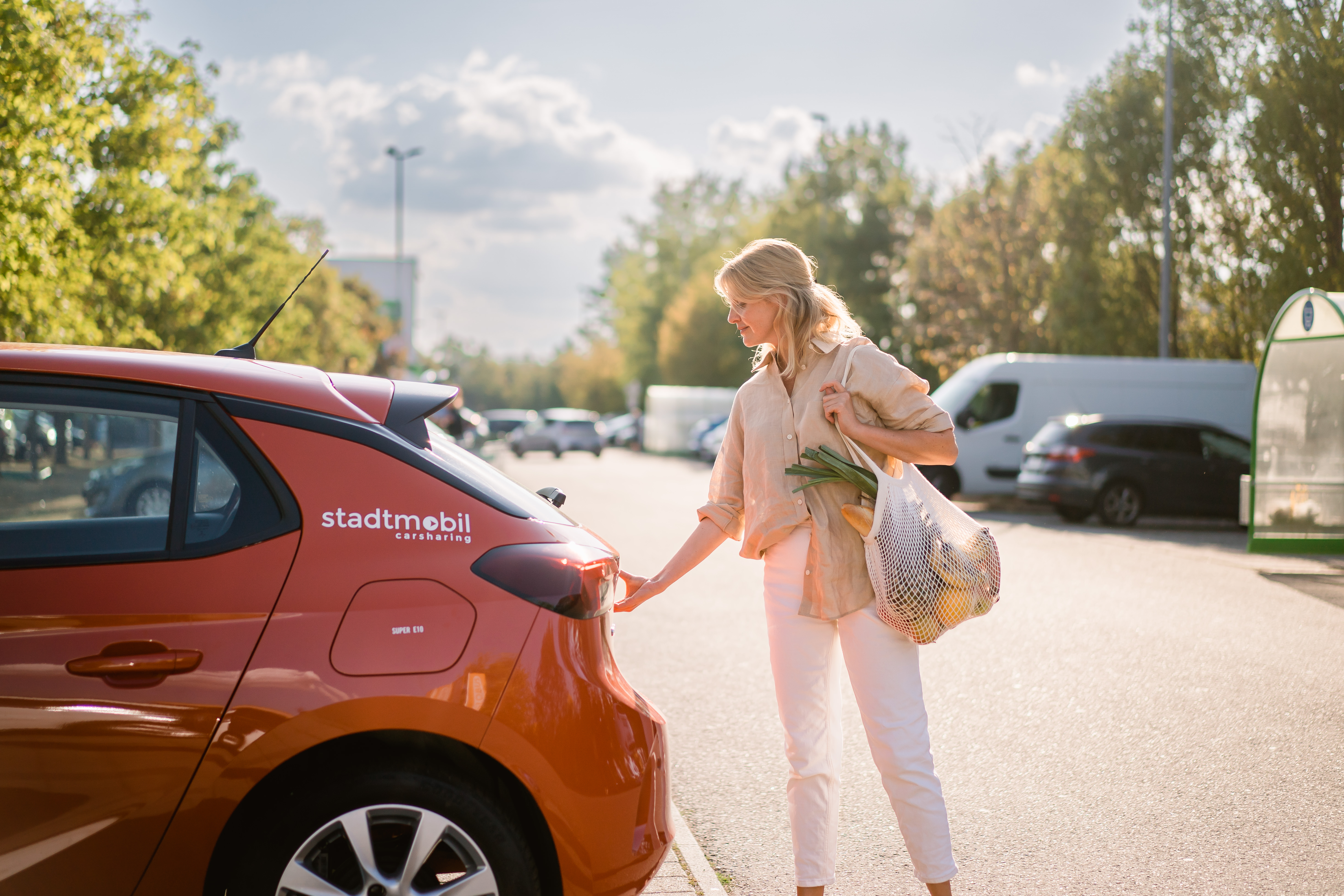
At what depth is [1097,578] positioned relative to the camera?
11.1m

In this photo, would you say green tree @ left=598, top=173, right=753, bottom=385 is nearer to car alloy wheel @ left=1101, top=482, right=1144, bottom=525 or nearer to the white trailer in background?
the white trailer in background

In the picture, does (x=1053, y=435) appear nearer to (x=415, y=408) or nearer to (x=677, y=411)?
(x=415, y=408)

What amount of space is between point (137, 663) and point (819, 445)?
1.74 meters

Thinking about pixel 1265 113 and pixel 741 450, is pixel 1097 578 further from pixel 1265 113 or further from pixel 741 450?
pixel 1265 113

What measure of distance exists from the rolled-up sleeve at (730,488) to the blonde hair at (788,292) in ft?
0.83

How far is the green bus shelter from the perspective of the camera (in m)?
12.8

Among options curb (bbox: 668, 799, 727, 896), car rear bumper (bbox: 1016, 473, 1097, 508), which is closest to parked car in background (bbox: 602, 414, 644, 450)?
car rear bumper (bbox: 1016, 473, 1097, 508)

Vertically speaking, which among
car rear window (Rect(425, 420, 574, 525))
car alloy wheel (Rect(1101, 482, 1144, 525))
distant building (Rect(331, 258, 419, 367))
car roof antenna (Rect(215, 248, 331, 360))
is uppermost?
distant building (Rect(331, 258, 419, 367))

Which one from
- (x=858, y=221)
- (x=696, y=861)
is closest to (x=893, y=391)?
(x=696, y=861)

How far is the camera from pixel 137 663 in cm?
245

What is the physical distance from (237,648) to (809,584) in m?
1.45

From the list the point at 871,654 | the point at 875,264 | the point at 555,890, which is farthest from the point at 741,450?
the point at 875,264

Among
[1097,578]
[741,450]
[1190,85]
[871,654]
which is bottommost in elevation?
[1097,578]

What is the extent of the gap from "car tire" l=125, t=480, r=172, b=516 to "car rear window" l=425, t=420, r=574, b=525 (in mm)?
598
